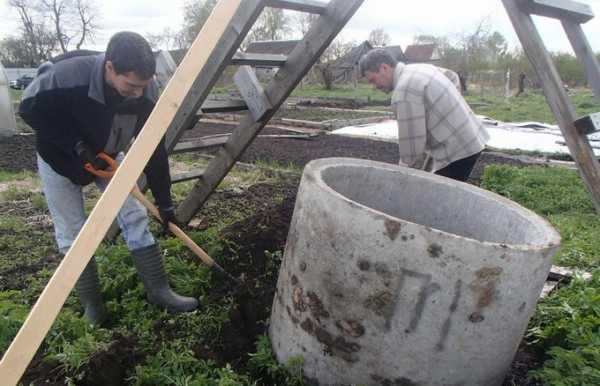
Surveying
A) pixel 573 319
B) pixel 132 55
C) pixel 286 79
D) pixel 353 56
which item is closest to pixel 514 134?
pixel 286 79

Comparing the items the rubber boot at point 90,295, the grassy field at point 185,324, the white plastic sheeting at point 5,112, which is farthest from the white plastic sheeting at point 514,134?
the rubber boot at point 90,295

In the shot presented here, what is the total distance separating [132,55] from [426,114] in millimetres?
2423

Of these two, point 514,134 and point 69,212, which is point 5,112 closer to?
point 69,212

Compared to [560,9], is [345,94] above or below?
below

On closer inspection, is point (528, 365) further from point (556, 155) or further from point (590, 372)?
point (556, 155)

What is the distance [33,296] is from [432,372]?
268 centimetres

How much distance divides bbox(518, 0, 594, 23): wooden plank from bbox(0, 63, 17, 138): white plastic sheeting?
11404 millimetres

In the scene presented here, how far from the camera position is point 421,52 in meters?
56.0

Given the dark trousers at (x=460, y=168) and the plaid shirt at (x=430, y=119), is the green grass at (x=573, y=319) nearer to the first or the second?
the dark trousers at (x=460, y=168)

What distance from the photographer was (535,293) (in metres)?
2.17

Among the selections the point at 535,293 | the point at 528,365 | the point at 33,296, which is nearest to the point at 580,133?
the point at 535,293

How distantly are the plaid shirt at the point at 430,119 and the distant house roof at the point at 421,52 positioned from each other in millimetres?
51724

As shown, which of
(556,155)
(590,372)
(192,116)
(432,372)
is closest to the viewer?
(590,372)

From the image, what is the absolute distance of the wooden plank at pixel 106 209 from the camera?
1660mm
